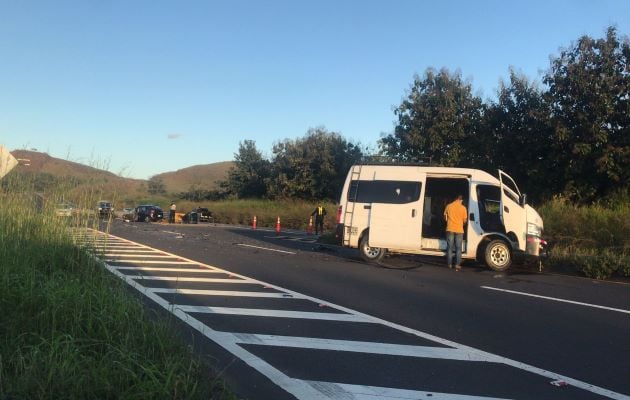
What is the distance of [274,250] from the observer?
61.1 feet

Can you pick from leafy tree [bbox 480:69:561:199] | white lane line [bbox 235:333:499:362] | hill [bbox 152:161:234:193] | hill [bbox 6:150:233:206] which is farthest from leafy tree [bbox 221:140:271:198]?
hill [bbox 152:161:234:193]

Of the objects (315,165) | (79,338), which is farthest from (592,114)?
(315,165)

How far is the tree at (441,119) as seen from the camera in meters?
22.4

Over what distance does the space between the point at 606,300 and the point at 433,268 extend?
5.02m

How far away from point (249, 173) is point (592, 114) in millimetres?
37972

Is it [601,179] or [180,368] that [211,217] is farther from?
[180,368]

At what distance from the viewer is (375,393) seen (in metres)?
5.01

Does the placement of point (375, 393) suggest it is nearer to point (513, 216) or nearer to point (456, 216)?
point (456, 216)

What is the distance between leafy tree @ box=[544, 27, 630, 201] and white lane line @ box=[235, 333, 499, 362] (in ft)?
41.4

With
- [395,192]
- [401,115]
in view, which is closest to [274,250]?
[395,192]

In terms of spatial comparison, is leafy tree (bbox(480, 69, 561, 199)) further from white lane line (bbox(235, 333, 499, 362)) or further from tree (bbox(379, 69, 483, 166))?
white lane line (bbox(235, 333, 499, 362))

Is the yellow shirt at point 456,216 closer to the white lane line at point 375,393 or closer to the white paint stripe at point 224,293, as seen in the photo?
the white paint stripe at point 224,293

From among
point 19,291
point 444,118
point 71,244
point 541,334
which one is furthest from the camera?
point 444,118

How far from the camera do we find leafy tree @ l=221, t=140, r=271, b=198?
51312 millimetres
